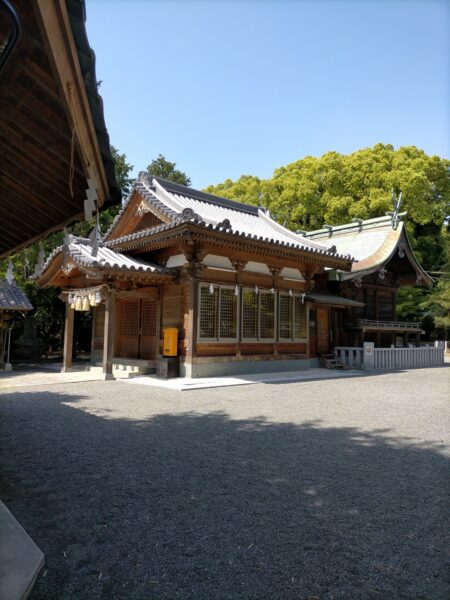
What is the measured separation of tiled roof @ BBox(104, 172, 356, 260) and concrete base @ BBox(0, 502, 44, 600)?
335 inches

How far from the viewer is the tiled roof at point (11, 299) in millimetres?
13742

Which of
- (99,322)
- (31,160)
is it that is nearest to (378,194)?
(99,322)

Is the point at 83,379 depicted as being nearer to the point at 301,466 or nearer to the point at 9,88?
the point at 301,466

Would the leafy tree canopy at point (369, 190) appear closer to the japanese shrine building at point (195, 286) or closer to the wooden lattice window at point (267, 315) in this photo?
the japanese shrine building at point (195, 286)

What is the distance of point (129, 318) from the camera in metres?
14.4

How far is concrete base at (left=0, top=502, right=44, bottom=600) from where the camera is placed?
7.16 feet

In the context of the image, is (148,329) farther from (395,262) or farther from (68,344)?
(395,262)

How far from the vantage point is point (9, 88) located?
3.22m

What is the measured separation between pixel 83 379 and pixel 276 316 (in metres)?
6.30

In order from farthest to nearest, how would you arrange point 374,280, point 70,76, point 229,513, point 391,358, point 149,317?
point 374,280, point 391,358, point 149,317, point 229,513, point 70,76

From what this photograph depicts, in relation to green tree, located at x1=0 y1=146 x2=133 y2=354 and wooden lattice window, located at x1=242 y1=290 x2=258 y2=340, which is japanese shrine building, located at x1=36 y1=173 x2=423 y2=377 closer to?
wooden lattice window, located at x1=242 y1=290 x2=258 y2=340

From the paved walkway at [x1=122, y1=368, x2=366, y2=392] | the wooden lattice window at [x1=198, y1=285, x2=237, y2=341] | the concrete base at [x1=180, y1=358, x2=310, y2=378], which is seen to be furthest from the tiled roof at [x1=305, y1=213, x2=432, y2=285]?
the wooden lattice window at [x1=198, y1=285, x2=237, y2=341]

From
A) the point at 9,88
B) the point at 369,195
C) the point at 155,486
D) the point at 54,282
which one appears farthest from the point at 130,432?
the point at 369,195

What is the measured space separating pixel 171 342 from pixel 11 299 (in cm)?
603
